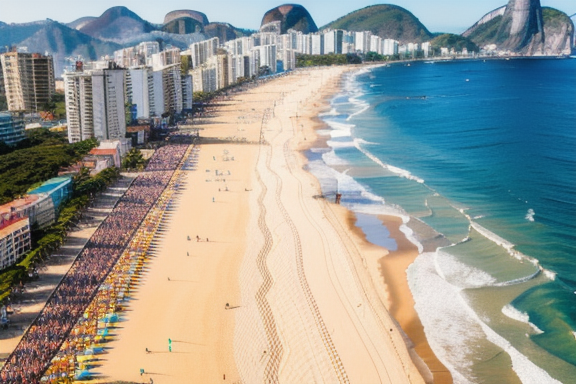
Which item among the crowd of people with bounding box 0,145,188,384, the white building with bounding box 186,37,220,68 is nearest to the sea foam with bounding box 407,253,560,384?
the crowd of people with bounding box 0,145,188,384

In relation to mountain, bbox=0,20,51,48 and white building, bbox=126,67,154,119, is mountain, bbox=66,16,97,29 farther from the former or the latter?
white building, bbox=126,67,154,119

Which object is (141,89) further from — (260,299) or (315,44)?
(315,44)

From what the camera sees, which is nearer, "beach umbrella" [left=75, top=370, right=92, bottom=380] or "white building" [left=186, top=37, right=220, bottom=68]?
"beach umbrella" [left=75, top=370, right=92, bottom=380]

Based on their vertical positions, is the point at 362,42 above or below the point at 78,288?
above

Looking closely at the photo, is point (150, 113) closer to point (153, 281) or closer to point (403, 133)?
point (403, 133)

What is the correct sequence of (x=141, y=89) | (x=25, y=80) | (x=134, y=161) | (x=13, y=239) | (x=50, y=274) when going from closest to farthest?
(x=50, y=274) < (x=13, y=239) < (x=134, y=161) < (x=141, y=89) < (x=25, y=80)

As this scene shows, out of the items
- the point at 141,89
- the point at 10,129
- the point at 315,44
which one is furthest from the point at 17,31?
the point at 10,129
